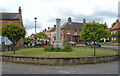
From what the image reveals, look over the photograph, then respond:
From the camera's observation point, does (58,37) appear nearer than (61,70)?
No

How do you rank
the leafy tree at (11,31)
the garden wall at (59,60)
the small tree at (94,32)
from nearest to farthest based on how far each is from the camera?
the garden wall at (59,60) → the small tree at (94,32) → the leafy tree at (11,31)

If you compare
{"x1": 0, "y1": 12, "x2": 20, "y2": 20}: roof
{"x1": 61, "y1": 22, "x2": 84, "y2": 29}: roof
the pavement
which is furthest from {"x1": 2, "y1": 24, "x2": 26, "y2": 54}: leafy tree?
{"x1": 61, "y1": 22, "x2": 84, "y2": 29}: roof

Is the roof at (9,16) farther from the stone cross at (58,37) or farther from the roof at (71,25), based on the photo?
the roof at (71,25)

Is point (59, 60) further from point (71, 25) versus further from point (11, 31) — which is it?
point (71, 25)

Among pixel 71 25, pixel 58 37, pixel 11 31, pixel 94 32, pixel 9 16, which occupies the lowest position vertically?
pixel 58 37

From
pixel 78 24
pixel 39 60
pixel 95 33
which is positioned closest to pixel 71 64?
pixel 39 60

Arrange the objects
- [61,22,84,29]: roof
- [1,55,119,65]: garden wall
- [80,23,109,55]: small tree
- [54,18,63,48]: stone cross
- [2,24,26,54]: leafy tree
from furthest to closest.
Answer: [61,22,84,29]: roof → [54,18,63,48]: stone cross → [2,24,26,54]: leafy tree → [80,23,109,55]: small tree → [1,55,119,65]: garden wall

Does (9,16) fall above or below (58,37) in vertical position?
above

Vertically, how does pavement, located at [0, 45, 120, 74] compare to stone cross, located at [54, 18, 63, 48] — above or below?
below

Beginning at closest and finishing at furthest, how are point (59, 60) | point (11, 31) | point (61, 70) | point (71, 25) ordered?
point (61, 70) < point (59, 60) < point (11, 31) < point (71, 25)

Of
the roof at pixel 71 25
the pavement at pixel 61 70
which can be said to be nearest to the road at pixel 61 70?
the pavement at pixel 61 70

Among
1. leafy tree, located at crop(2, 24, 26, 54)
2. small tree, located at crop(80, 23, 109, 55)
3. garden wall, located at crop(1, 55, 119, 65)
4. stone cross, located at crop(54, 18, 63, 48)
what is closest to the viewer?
garden wall, located at crop(1, 55, 119, 65)

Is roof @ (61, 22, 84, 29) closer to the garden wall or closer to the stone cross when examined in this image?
the stone cross

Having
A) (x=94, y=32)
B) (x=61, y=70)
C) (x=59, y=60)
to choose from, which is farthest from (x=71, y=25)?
(x=61, y=70)
